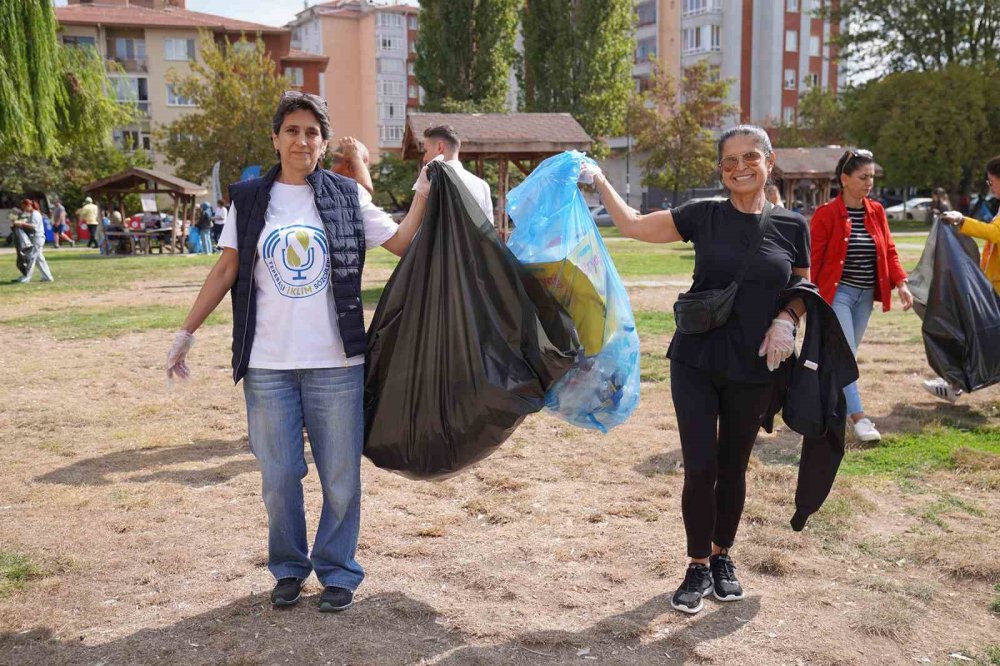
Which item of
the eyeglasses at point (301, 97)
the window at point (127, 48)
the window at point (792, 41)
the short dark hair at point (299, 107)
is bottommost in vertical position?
the short dark hair at point (299, 107)

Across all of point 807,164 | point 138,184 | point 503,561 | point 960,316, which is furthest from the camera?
point 807,164

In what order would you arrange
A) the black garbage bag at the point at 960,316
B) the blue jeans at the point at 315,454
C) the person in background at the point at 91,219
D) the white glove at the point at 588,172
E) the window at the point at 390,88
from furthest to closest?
the window at the point at 390,88, the person in background at the point at 91,219, the black garbage bag at the point at 960,316, the white glove at the point at 588,172, the blue jeans at the point at 315,454

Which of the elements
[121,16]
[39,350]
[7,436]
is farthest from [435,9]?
[7,436]

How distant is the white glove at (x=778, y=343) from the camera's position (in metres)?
3.14

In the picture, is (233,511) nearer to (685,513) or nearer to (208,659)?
(208,659)

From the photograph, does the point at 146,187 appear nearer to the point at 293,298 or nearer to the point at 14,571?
the point at 14,571

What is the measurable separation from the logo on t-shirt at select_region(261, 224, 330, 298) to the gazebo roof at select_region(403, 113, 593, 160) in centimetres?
1252

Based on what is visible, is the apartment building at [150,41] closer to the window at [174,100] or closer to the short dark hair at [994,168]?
the window at [174,100]

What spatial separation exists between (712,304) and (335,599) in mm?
1704

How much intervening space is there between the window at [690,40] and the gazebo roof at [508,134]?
4812cm

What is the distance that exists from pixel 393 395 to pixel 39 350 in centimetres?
771

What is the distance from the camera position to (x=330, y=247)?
3232mm

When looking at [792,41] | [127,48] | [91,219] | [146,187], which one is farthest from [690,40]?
[146,187]

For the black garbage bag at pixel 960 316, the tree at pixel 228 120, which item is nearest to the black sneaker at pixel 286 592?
the black garbage bag at pixel 960 316
